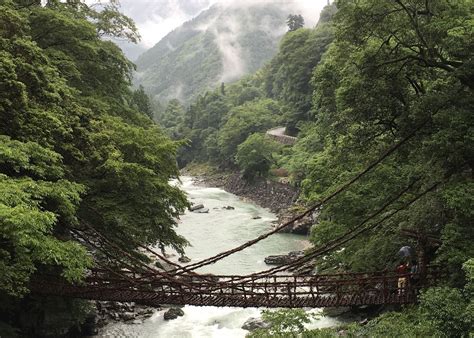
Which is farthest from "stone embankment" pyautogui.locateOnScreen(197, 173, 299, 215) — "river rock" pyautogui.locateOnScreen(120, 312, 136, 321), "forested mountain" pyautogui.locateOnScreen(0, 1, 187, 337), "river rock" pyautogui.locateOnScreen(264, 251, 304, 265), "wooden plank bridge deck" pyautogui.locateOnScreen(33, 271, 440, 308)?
"wooden plank bridge deck" pyautogui.locateOnScreen(33, 271, 440, 308)

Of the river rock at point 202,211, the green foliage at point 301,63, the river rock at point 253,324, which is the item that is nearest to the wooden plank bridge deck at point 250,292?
the river rock at point 253,324

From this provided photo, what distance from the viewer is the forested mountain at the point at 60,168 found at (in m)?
8.21

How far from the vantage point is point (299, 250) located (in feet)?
74.4

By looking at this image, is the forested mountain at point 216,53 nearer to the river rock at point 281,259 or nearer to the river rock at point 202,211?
the river rock at point 202,211

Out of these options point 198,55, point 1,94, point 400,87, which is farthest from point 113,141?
point 198,55

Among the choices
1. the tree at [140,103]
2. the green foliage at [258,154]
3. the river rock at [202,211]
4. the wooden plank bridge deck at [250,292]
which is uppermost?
the tree at [140,103]

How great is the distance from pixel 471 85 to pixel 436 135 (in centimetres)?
161

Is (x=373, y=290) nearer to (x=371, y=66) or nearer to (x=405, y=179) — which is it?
(x=405, y=179)

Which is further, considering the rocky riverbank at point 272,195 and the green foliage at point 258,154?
the green foliage at point 258,154

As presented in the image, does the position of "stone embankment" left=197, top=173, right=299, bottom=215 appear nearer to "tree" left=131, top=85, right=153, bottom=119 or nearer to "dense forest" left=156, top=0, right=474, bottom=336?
"tree" left=131, top=85, right=153, bottom=119

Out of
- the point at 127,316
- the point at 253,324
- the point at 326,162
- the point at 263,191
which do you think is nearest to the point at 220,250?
the point at 127,316

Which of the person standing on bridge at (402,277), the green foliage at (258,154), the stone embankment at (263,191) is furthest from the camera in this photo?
the green foliage at (258,154)

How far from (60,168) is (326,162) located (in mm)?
9521

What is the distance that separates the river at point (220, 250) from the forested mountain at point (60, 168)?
262 cm
